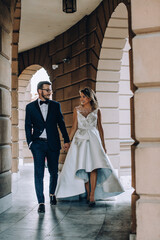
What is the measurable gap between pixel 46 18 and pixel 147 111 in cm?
760

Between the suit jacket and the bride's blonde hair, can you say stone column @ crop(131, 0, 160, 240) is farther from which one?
the bride's blonde hair

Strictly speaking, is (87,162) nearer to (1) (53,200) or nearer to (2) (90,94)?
(1) (53,200)

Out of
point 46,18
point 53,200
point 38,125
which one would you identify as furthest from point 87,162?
point 46,18

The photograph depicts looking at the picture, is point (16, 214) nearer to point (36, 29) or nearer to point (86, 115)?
point (86, 115)

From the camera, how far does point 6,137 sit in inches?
214

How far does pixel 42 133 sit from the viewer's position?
533 centimetres

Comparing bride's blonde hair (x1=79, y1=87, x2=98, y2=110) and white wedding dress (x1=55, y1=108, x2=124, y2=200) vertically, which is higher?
bride's blonde hair (x1=79, y1=87, x2=98, y2=110)

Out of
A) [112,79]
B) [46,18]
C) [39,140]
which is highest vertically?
[46,18]

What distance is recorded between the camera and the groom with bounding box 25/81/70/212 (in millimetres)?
5238

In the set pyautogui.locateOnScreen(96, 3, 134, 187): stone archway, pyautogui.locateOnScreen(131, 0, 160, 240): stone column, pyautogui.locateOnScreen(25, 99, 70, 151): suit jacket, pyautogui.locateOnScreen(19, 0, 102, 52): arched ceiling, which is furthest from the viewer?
pyautogui.locateOnScreen(19, 0, 102, 52): arched ceiling

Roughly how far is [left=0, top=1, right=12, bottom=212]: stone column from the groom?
0.33m

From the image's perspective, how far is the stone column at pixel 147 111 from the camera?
3.19 metres

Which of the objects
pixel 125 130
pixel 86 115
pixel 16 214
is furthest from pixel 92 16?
pixel 16 214

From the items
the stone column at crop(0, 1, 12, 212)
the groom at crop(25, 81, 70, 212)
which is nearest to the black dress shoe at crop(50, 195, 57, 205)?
the groom at crop(25, 81, 70, 212)
